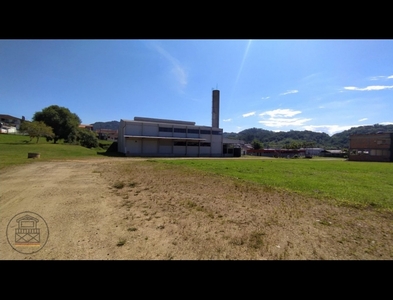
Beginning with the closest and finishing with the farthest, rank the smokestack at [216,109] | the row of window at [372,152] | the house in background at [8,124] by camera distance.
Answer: the row of window at [372,152] < the smokestack at [216,109] < the house in background at [8,124]

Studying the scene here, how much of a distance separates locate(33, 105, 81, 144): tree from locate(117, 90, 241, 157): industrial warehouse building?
20.8 metres

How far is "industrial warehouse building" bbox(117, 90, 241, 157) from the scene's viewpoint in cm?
3466

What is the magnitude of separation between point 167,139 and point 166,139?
21 centimetres

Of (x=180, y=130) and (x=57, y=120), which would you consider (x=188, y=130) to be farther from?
(x=57, y=120)

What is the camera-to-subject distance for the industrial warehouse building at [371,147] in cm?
3919

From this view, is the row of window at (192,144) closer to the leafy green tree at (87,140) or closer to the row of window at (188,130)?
the row of window at (188,130)

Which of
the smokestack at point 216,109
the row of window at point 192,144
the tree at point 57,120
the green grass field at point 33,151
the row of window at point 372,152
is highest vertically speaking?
the smokestack at point 216,109

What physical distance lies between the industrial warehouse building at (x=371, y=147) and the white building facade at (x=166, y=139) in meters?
33.7

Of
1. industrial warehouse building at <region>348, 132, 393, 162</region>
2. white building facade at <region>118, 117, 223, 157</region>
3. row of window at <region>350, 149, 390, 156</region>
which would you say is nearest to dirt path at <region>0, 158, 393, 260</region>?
white building facade at <region>118, 117, 223, 157</region>

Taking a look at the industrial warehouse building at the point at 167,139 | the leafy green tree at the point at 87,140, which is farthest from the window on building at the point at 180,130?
the leafy green tree at the point at 87,140

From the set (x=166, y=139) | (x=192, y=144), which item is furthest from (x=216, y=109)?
(x=166, y=139)

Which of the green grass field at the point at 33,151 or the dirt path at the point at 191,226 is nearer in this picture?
the dirt path at the point at 191,226
